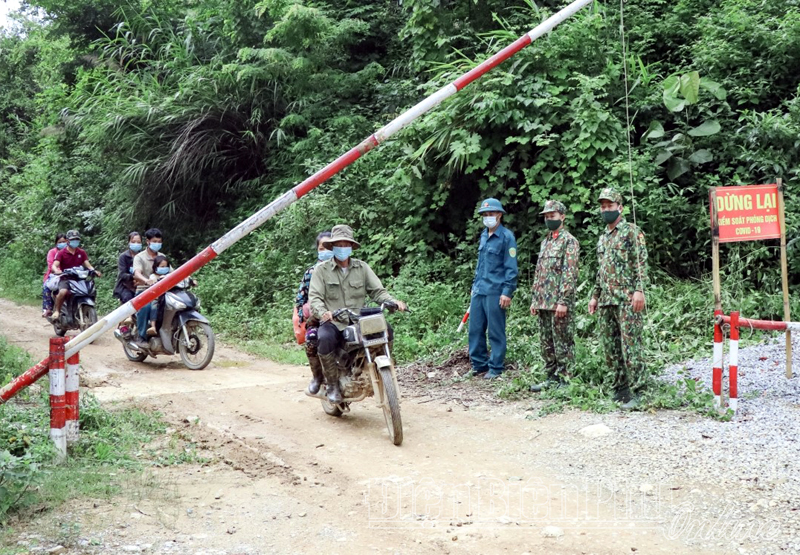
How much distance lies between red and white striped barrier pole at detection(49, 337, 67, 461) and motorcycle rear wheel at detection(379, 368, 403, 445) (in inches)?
94.1

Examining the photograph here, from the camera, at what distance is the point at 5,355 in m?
8.57

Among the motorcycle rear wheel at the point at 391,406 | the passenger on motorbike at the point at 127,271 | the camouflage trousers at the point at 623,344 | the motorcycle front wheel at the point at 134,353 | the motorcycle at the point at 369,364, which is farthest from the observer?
the passenger on motorbike at the point at 127,271

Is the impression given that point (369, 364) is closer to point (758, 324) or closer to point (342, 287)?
point (342, 287)

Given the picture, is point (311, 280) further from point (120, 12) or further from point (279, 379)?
point (120, 12)

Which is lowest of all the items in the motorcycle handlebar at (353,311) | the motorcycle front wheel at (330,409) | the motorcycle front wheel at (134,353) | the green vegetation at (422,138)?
the motorcycle front wheel at (330,409)

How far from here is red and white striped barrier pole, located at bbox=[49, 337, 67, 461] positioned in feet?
17.0

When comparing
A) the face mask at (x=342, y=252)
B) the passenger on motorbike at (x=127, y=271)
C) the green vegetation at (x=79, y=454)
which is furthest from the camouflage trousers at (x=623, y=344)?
the passenger on motorbike at (x=127, y=271)

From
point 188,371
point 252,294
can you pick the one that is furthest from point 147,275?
point 252,294

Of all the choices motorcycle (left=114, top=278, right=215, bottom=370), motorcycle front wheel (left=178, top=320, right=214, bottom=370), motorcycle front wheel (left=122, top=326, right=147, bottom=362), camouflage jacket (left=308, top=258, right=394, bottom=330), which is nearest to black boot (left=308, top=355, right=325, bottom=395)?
camouflage jacket (left=308, top=258, right=394, bottom=330)

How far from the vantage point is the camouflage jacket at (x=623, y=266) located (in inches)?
259

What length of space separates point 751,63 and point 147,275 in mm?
9090

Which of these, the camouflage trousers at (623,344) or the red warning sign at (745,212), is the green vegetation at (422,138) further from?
the red warning sign at (745,212)

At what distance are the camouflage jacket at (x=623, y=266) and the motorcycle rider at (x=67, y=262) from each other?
28.9 feet

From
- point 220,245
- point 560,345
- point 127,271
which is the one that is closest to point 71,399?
point 220,245
